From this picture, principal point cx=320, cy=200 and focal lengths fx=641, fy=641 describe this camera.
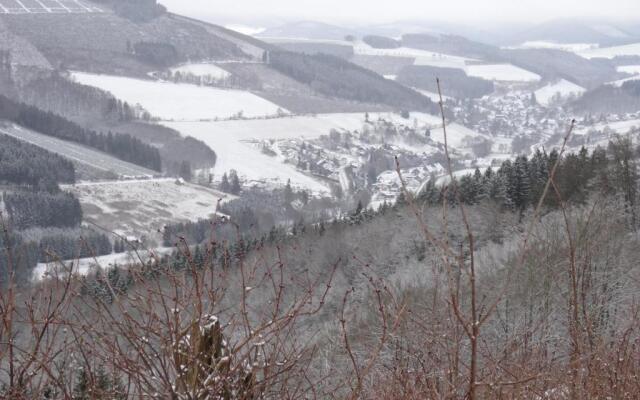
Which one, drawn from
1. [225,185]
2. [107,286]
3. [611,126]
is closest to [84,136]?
[225,185]

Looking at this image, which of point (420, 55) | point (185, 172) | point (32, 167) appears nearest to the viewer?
point (32, 167)

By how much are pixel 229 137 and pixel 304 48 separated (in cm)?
9111

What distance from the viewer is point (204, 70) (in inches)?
4336

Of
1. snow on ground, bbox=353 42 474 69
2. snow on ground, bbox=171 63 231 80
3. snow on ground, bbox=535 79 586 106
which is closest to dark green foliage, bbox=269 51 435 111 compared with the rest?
snow on ground, bbox=171 63 231 80

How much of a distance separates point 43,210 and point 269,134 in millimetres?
34910

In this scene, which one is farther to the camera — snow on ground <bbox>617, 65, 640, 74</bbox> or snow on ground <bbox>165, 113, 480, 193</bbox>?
snow on ground <bbox>617, 65, 640, 74</bbox>

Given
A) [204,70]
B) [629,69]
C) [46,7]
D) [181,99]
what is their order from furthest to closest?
1. [629,69]
2. [46,7]
3. [204,70]
4. [181,99]

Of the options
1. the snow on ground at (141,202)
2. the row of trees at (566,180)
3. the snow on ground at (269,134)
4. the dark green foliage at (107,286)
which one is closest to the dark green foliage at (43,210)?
the snow on ground at (141,202)

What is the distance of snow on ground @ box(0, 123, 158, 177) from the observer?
203 feet

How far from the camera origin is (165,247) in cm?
4188

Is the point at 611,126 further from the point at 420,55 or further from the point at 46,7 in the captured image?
the point at 46,7

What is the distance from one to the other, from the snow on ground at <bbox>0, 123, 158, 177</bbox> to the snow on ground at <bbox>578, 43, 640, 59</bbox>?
147859mm

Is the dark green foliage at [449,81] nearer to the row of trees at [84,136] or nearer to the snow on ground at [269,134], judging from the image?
the snow on ground at [269,134]

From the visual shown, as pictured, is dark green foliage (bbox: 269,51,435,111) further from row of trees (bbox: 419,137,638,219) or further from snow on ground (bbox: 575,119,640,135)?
row of trees (bbox: 419,137,638,219)
